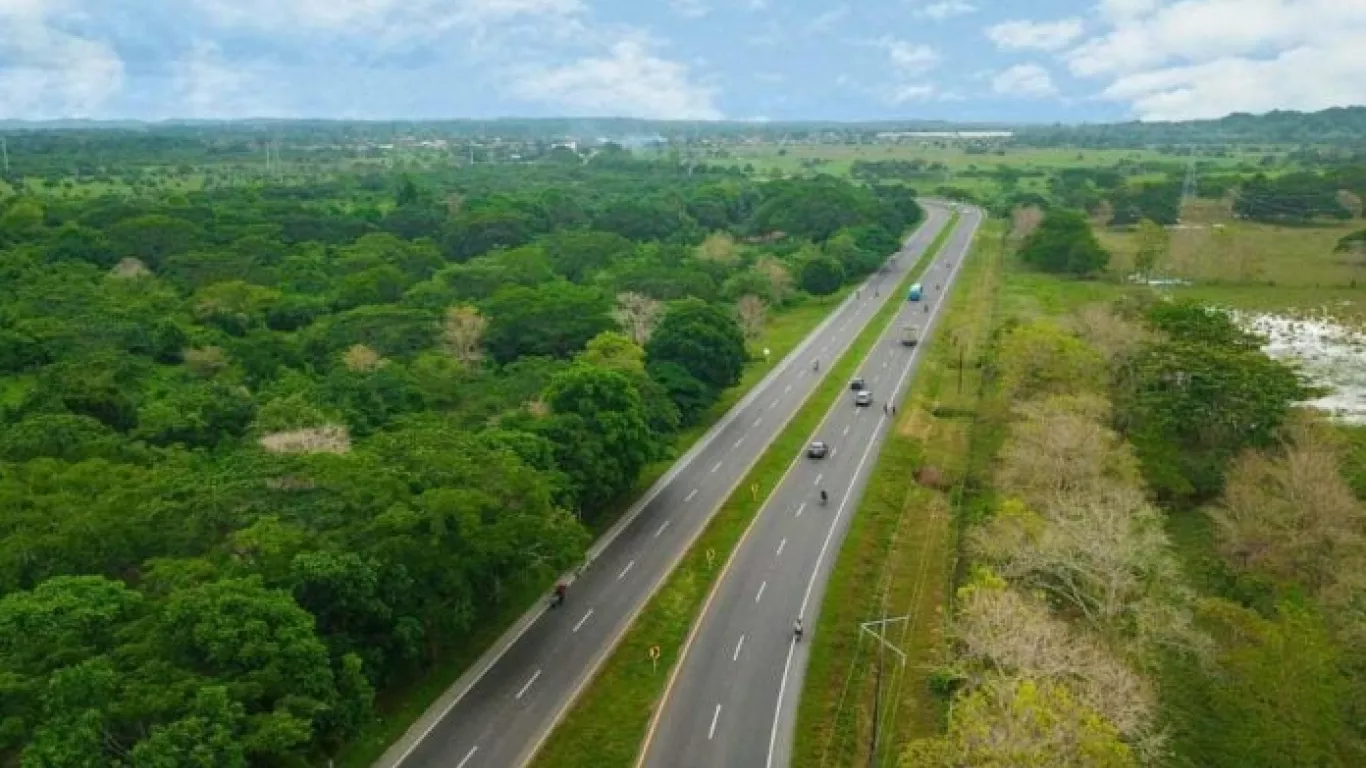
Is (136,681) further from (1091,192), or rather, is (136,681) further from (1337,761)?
(1091,192)

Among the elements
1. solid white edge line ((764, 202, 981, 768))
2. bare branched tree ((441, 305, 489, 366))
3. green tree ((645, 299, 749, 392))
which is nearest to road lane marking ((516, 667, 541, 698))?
solid white edge line ((764, 202, 981, 768))

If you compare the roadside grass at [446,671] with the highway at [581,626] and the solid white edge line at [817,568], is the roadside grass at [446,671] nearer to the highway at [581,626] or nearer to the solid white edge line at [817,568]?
the highway at [581,626]

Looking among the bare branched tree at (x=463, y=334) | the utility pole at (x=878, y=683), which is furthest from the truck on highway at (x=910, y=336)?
the utility pole at (x=878, y=683)

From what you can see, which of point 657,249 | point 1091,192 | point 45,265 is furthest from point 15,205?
point 1091,192

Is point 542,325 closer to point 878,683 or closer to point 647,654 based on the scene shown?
point 647,654

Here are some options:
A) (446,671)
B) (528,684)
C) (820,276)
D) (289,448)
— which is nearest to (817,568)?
(528,684)

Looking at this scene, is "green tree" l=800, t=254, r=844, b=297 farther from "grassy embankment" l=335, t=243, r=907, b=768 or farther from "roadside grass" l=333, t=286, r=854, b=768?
"roadside grass" l=333, t=286, r=854, b=768
